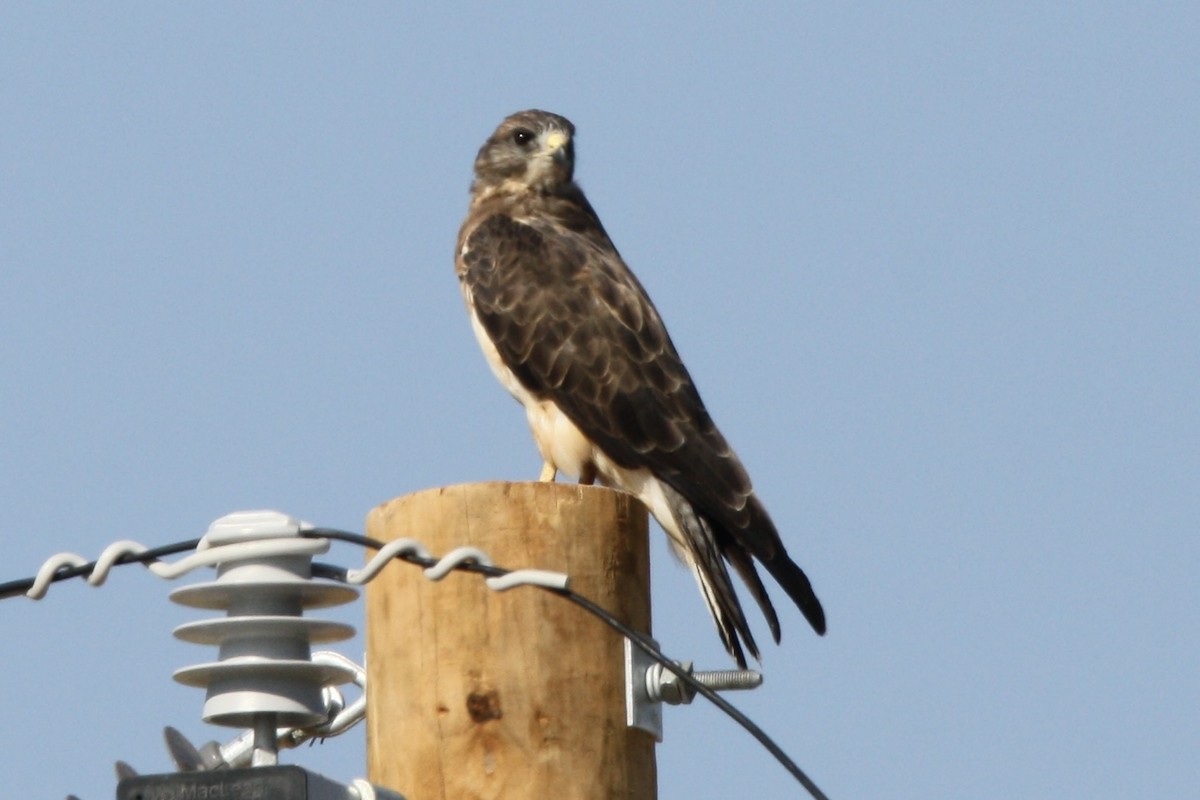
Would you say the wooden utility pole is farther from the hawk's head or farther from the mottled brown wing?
the hawk's head

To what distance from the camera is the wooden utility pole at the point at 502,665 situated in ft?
12.9

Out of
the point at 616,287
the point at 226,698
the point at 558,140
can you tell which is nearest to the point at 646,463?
the point at 616,287

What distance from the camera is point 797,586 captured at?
6.57 m

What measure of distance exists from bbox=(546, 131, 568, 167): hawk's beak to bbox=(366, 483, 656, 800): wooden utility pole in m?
5.61

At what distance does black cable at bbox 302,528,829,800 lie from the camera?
11.6 feet

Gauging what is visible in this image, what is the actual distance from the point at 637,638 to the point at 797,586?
285 cm

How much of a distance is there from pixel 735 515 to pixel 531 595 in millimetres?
3268

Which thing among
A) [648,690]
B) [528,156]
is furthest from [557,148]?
[648,690]

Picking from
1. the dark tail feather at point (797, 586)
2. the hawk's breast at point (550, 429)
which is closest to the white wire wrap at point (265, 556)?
the dark tail feather at point (797, 586)

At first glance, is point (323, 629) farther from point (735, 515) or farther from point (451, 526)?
point (735, 515)

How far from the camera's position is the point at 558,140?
9688 millimetres

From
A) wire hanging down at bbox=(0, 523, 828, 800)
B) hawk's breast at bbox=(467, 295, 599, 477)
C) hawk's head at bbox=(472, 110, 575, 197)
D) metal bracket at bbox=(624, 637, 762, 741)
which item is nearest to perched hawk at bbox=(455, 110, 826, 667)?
hawk's breast at bbox=(467, 295, 599, 477)

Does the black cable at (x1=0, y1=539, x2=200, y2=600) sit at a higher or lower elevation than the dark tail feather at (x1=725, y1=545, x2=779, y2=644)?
lower

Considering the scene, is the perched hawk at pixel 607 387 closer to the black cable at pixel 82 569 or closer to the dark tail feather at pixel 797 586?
the dark tail feather at pixel 797 586
